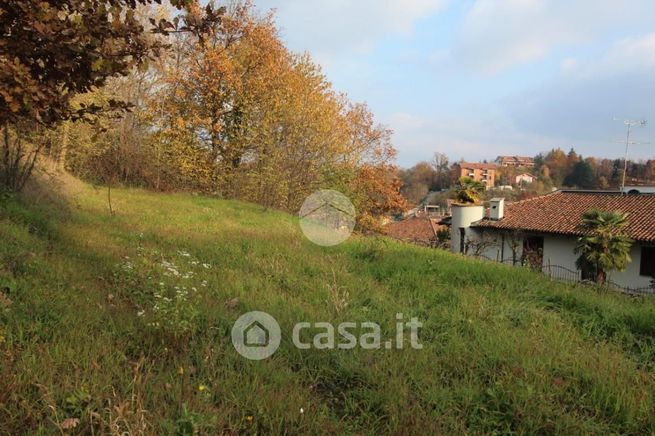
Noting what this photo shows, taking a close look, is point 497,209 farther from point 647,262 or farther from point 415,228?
point 415,228

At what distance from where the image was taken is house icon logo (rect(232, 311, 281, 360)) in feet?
10.2

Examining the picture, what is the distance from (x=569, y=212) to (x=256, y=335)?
946 inches

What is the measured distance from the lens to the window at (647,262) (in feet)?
58.6

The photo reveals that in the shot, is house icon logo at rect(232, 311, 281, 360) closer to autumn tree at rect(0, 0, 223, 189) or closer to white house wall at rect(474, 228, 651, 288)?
autumn tree at rect(0, 0, 223, 189)

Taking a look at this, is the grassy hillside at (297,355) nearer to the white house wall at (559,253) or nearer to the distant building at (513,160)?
the white house wall at (559,253)

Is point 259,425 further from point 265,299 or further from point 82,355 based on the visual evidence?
point 265,299

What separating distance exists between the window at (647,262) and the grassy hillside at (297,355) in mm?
16589

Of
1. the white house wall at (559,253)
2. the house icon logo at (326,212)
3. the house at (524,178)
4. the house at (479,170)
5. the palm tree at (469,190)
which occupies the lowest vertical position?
the white house wall at (559,253)

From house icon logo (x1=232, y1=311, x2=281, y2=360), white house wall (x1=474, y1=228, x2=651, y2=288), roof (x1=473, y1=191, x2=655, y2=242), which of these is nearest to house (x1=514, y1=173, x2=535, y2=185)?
roof (x1=473, y1=191, x2=655, y2=242)

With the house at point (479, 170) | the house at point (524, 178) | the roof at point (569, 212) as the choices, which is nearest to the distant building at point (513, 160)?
the house at point (479, 170)

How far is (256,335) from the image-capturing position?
3.40m

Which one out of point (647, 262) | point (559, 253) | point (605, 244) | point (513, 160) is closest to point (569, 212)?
point (559, 253)

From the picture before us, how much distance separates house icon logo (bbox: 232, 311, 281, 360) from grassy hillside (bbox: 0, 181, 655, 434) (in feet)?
0.27

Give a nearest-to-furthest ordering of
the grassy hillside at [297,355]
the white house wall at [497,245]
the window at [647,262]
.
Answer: the grassy hillside at [297,355], the window at [647,262], the white house wall at [497,245]
